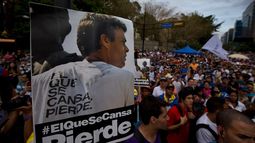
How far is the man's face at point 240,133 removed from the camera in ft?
6.43

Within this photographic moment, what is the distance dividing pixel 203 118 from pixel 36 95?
7.02ft

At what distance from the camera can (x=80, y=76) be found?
189 centimetres

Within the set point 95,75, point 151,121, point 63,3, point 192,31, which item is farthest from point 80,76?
point 192,31

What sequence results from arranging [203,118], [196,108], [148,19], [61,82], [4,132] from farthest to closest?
[148,19]
[196,108]
[203,118]
[4,132]
[61,82]

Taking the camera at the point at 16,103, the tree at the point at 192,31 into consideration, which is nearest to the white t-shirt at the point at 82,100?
the camera at the point at 16,103

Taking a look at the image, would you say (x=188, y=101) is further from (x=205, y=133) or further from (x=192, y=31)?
(x=192, y=31)

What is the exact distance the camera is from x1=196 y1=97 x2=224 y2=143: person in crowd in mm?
2910

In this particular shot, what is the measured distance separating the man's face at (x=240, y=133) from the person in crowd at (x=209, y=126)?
87 centimetres

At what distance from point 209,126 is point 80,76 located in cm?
178

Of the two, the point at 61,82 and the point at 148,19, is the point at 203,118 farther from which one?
the point at 148,19

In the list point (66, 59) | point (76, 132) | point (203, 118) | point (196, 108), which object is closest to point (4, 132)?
point (76, 132)

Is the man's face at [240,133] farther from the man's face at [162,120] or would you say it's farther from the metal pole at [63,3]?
the metal pole at [63,3]

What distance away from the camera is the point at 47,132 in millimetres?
1732

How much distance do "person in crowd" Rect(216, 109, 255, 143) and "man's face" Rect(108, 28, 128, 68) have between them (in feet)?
3.10
